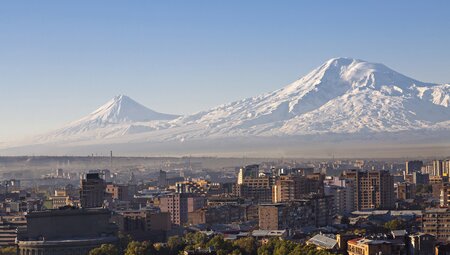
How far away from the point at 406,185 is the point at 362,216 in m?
22.3

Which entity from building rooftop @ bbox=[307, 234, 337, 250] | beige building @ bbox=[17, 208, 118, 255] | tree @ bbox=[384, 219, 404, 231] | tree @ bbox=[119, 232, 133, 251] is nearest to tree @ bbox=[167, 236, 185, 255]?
tree @ bbox=[119, 232, 133, 251]

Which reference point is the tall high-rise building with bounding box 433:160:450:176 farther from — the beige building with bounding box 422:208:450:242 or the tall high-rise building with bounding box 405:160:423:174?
the beige building with bounding box 422:208:450:242

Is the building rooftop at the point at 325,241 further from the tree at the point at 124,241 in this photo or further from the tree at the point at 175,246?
the tree at the point at 124,241

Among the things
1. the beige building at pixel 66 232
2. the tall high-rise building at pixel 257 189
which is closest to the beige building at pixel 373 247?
the beige building at pixel 66 232

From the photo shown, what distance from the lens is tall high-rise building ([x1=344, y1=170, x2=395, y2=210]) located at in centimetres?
8069

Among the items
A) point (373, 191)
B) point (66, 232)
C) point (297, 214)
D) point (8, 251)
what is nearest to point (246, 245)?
point (8, 251)

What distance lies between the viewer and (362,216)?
6825 cm

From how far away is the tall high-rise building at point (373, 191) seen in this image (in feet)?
265

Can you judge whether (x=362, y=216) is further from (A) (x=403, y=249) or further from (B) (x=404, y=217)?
(A) (x=403, y=249)

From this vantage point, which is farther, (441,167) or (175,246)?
(441,167)

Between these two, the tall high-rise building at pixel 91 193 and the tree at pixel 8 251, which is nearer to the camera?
the tree at pixel 8 251

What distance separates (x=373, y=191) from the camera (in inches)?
3201

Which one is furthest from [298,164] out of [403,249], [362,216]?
[403,249]

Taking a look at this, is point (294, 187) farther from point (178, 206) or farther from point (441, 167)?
point (441, 167)
